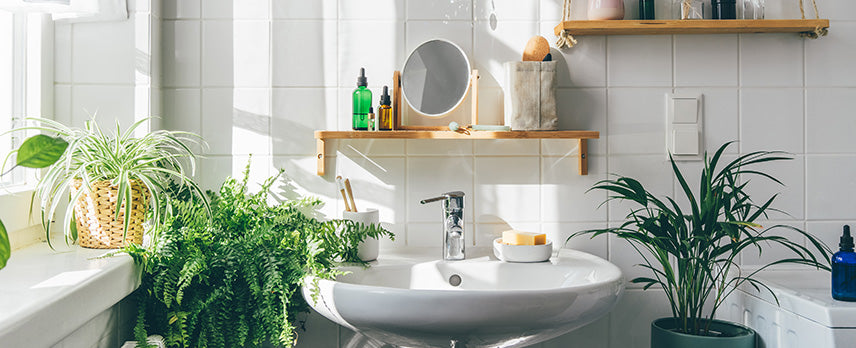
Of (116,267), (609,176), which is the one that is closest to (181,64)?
(116,267)

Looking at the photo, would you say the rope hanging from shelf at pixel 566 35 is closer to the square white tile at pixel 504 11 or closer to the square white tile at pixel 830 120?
the square white tile at pixel 504 11

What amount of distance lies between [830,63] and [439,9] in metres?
1.09

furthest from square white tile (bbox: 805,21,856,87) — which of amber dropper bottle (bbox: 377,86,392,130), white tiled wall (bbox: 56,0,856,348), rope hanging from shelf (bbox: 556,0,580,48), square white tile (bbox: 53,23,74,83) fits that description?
square white tile (bbox: 53,23,74,83)

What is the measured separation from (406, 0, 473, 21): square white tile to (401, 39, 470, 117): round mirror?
0.27ft

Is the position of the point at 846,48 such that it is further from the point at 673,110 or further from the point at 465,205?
the point at 465,205

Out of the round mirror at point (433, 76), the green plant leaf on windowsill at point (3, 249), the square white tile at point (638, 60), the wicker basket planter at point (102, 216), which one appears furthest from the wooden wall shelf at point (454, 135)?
the green plant leaf on windowsill at point (3, 249)

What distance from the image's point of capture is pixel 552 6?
164cm

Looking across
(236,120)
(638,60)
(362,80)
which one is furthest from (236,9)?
(638,60)

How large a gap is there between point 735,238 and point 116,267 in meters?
1.23

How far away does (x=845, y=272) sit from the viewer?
1252 millimetres

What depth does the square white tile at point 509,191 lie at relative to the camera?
5.39 ft

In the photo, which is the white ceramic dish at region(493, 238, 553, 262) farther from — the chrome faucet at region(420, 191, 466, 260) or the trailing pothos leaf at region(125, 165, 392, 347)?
the trailing pothos leaf at region(125, 165, 392, 347)

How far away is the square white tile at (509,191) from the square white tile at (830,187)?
75 centimetres

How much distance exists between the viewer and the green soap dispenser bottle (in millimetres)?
1555
